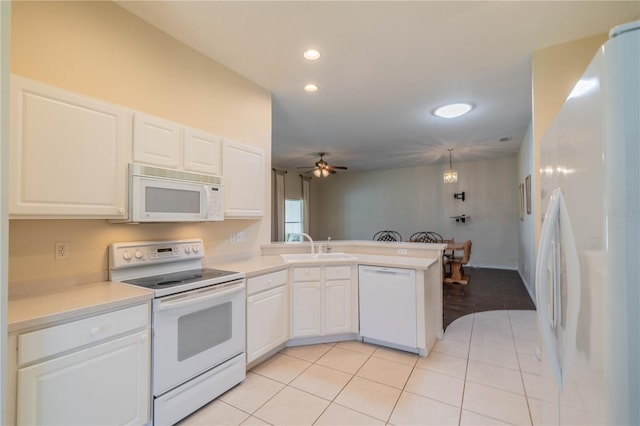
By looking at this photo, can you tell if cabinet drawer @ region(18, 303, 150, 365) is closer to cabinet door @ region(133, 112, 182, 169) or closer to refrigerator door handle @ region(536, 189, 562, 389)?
cabinet door @ region(133, 112, 182, 169)

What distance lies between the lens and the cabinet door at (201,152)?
234 centimetres

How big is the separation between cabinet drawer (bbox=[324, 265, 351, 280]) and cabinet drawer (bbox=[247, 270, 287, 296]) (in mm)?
439

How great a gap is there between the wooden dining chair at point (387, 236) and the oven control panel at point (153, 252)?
6.21 metres

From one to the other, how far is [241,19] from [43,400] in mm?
2579

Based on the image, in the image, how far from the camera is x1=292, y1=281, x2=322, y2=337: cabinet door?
2895 millimetres

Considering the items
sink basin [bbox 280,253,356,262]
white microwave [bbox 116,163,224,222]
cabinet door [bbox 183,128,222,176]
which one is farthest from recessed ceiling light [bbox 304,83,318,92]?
sink basin [bbox 280,253,356,262]

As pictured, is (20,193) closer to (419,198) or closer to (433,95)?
(433,95)

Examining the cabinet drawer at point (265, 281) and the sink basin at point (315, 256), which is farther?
the sink basin at point (315, 256)

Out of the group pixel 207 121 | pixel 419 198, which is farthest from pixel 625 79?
pixel 419 198

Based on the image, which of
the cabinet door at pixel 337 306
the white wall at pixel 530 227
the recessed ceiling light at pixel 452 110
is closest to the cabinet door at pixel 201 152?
the cabinet door at pixel 337 306

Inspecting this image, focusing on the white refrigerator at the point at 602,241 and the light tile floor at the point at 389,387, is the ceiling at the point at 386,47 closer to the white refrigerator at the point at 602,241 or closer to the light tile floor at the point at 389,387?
the white refrigerator at the point at 602,241

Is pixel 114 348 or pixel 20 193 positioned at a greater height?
pixel 20 193

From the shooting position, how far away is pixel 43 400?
132 cm

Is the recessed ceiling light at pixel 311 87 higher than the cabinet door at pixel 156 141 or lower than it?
higher
